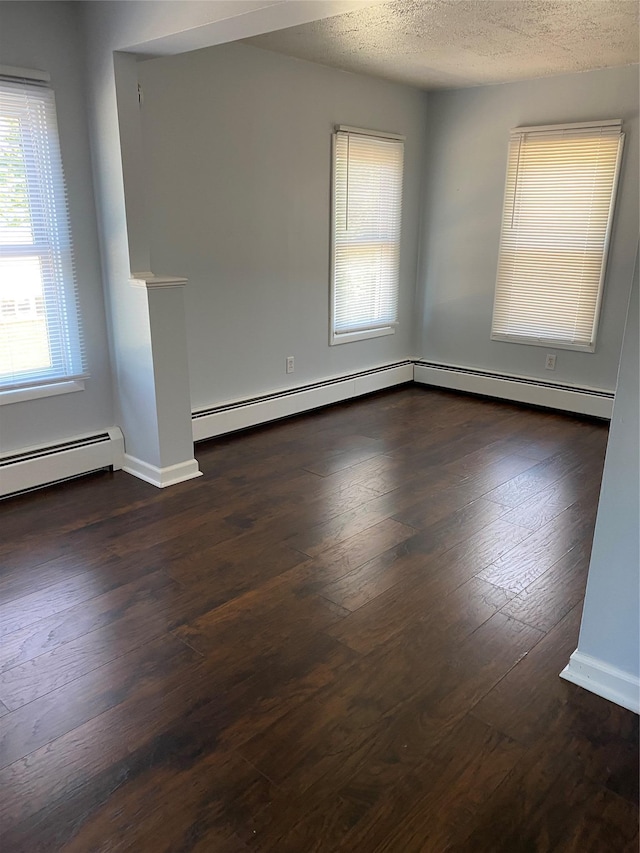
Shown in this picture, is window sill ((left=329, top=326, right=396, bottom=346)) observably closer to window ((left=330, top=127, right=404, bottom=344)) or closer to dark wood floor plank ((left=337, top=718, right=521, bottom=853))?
window ((left=330, top=127, right=404, bottom=344))

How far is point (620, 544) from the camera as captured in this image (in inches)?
71.2

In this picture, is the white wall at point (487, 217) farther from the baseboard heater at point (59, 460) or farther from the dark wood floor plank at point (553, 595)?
the baseboard heater at point (59, 460)

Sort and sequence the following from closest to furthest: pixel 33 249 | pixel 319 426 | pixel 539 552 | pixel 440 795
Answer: pixel 440 795
pixel 539 552
pixel 33 249
pixel 319 426

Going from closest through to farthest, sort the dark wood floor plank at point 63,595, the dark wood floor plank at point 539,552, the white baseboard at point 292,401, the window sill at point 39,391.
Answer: the dark wood floor plank at point 63,595, the dark wood floor plank at point 539,552, the window sill at point 39,391, the white baseboard at point 292,401

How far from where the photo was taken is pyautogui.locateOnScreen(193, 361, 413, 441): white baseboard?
13.3 ft

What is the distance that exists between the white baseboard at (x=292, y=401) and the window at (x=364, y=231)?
0.34m

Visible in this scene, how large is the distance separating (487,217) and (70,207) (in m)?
3.16

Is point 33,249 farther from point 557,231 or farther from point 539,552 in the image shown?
point 557,231

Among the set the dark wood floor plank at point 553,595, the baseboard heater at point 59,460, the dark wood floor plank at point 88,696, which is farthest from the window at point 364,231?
the dark wood floor plank at point 88,696

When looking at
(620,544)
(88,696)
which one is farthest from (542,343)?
(88,696)

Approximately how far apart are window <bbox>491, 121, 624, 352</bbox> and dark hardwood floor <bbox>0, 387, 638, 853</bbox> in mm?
1679

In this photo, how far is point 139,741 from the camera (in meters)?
1.73

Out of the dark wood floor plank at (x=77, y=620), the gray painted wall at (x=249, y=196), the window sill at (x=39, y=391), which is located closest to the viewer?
the dark wood floor plank at (x=77, y=620)

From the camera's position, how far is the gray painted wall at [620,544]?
1.71m
